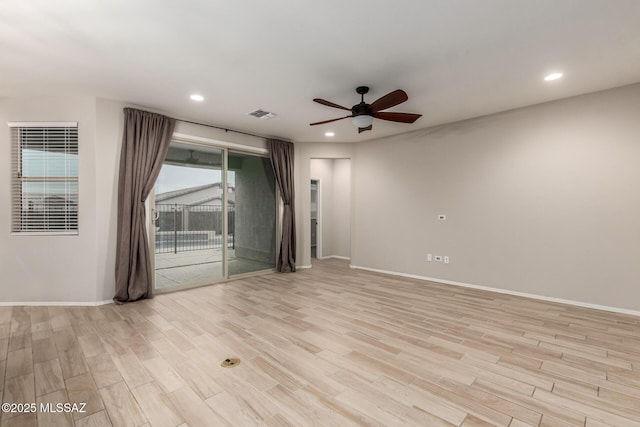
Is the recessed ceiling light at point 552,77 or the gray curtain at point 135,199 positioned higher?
the recessed ceiling light at point 552,77

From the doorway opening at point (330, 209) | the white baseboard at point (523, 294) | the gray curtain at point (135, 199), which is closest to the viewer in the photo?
the white baseboard at point (523, 294)

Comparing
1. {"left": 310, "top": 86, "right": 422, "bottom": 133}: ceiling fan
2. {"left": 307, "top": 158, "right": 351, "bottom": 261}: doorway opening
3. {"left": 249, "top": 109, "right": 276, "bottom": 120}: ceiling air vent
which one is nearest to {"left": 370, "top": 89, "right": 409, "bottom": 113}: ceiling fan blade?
{"left": 310, "top": 86, "right": 422, "bottom": 133}: ceiling fan

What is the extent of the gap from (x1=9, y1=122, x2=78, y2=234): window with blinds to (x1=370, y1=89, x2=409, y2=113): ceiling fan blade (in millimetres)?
4038

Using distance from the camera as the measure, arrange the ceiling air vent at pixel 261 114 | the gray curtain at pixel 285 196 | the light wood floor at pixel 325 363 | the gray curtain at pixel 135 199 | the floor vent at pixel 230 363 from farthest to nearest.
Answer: the gray curtain at pixel 285 196, the ceiling air vent at pixel 261 114, the gray curtain at pixel 135 199, the floor vent at pixel 230 363, the light wood floor at pixel 325 363

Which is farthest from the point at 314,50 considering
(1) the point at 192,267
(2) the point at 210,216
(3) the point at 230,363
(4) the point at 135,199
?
(1) the point at 192,267

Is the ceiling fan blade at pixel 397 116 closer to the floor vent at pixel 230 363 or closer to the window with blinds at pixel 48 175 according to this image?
the floor vent at pixel 230 363

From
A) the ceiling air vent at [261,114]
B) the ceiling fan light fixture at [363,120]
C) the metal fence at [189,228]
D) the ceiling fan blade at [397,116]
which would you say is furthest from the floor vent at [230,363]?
the ceiling air vent at [261,114]

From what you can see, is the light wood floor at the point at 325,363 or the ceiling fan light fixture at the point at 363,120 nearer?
the light wood floor at the point at 325,363

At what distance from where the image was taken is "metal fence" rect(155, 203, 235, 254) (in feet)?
14.8

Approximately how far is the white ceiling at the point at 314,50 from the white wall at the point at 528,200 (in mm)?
507

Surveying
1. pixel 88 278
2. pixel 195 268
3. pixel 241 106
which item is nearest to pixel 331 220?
pixel 195 268

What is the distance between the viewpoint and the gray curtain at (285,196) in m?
5.80

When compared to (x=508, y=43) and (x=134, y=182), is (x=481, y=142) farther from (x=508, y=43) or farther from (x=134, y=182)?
(x=134, y=182)

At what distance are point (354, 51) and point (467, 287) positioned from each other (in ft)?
13.3
